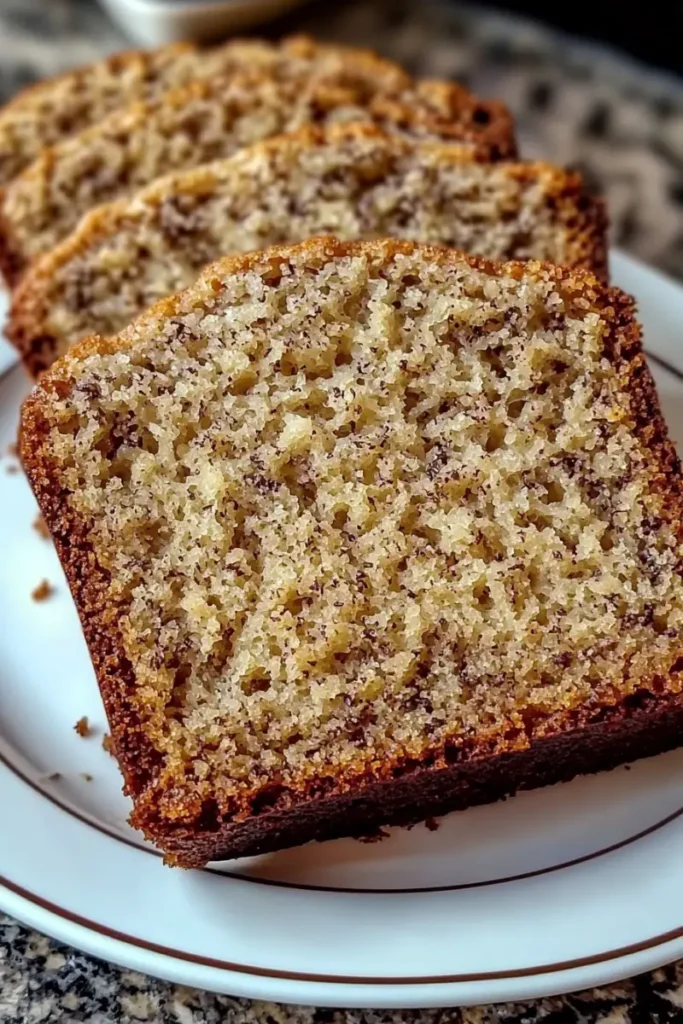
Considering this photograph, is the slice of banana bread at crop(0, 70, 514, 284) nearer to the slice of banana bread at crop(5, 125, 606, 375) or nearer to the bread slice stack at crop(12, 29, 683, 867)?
the slice of banana bread at crop(5, 125, 606, 375)

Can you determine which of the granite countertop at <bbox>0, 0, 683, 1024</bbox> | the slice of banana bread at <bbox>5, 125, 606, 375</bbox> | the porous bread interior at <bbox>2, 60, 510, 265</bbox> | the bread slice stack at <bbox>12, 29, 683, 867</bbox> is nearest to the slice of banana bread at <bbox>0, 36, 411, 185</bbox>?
the porous bread interior at <bbox>2, 60, 510, 265</bbox>

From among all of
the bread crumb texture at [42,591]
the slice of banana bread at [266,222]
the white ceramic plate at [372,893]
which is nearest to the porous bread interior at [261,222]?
the slice of banana bread at [266,222]

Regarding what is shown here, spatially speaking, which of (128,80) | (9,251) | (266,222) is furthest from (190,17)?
(266,222)

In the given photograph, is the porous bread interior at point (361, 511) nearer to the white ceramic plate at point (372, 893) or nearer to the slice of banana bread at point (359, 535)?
the slice of banana bread at point (359, 535)

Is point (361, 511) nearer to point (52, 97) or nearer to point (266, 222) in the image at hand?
point (266, 222)

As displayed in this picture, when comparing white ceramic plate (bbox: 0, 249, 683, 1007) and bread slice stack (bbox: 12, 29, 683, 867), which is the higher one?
bread slice stack (bbox: 12, 29, 683, 867)

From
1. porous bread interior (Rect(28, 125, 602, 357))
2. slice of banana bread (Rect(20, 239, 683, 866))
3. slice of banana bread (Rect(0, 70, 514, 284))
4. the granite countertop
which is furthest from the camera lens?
the granite countertop

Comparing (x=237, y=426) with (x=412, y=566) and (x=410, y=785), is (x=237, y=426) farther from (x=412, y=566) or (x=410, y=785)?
(x=410, y=785)
